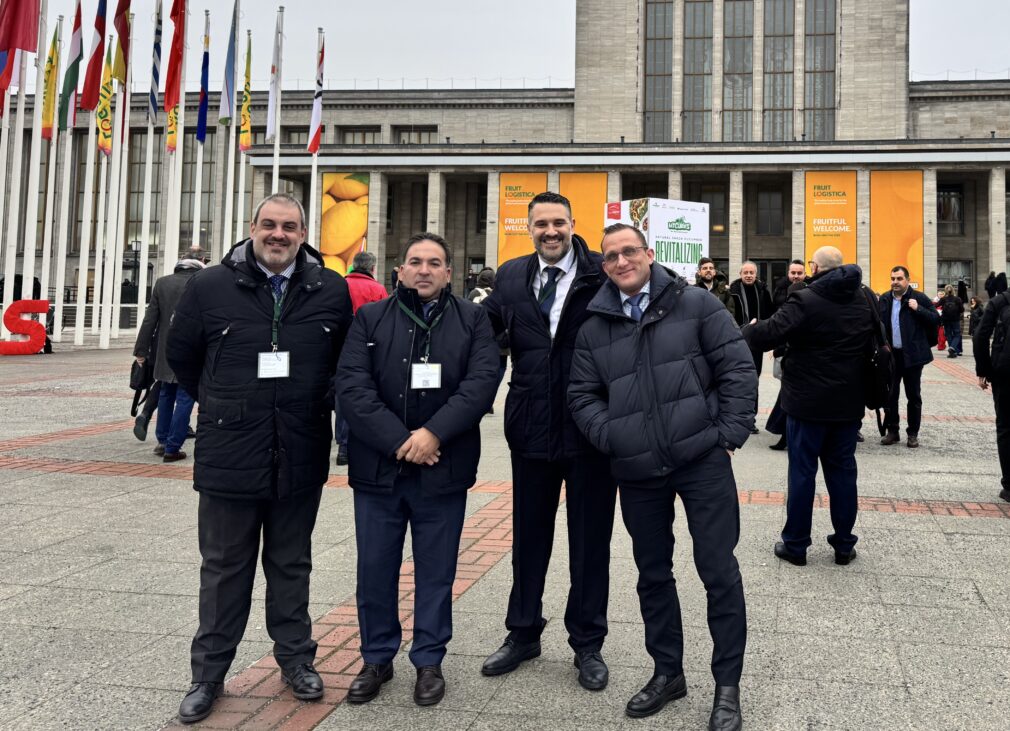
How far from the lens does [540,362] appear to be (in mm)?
3961

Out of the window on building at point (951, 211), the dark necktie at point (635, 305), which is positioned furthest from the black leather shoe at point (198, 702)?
the window on building at point (951, 211)

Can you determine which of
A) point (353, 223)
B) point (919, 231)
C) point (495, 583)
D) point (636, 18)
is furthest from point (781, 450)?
point (636, 18)

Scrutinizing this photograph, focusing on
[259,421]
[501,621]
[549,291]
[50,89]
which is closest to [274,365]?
[259,421]

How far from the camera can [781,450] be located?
10.1 metres

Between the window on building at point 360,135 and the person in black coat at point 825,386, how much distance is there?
6021cm

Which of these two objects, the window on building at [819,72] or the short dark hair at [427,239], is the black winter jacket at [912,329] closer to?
the short dark hair at [427,239]

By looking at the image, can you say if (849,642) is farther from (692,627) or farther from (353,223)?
(353,223)

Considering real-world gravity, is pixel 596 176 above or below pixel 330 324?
above

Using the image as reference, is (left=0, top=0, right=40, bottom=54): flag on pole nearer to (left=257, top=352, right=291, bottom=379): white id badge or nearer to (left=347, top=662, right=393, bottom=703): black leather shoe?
(left=257, top=352, right=291, bottom=379): white id badge

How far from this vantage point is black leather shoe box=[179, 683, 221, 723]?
11.1 ft

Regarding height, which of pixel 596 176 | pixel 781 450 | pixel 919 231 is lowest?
pixel 781 450

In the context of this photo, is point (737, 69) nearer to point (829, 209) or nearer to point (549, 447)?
point (829, 209)

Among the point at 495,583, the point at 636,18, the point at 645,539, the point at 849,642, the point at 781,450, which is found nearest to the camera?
the point at 645,539

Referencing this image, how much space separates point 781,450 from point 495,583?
601cm
